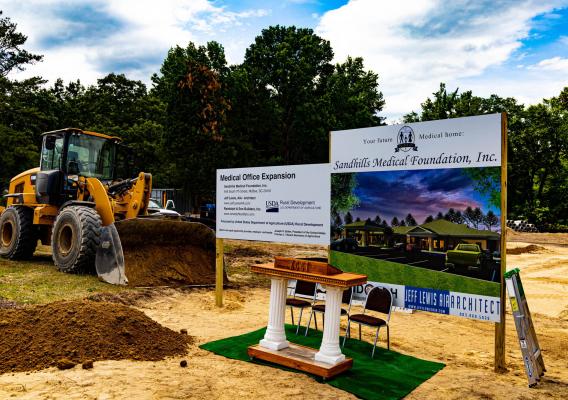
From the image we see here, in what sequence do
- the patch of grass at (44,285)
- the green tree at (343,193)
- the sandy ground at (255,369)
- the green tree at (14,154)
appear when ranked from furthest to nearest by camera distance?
the green tree at (14,154), the patch of grass at (44,285), the green tree at (343,193), the sandy ground at (255,369)

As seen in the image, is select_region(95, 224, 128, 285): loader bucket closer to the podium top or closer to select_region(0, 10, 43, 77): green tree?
the podium top

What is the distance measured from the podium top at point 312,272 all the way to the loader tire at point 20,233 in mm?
8163

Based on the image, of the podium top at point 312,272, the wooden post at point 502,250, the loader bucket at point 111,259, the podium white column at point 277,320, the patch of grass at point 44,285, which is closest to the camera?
the podium top at point 312,272

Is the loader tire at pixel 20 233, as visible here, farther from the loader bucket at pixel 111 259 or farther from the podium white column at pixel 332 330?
the podium white column at pixel 332 330

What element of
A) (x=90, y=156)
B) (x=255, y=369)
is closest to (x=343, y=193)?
(x=255, y=369)

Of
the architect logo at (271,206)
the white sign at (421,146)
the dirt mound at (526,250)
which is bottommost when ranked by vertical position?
the dirt mound at (526,250)

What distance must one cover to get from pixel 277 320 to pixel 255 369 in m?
0.69

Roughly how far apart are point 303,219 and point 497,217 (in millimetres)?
2775

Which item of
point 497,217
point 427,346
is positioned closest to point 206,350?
point 427,346

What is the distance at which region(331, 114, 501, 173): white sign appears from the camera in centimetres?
560

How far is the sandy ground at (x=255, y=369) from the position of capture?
15.0 feet

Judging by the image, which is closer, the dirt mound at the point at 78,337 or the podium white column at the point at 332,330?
the dirt mound at the point at 78,337

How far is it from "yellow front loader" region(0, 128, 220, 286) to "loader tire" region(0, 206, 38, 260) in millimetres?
13

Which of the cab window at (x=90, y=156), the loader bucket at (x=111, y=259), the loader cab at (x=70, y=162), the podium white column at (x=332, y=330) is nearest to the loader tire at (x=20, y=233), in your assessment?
the loader cab at (x=70, y=162)
